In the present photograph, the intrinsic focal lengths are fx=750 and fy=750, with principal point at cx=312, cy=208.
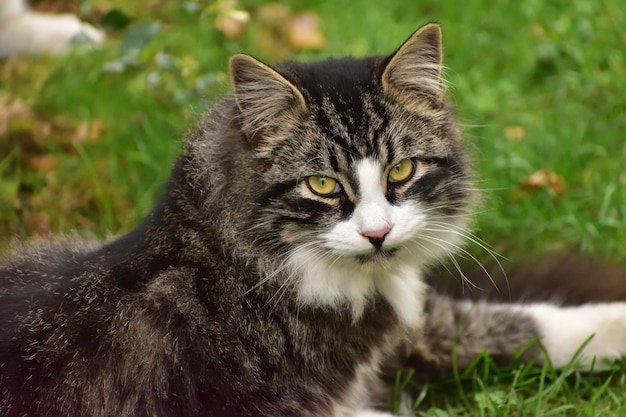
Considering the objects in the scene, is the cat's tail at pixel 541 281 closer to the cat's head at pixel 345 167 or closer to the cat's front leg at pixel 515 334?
the cat's front leg at pixel 515 334

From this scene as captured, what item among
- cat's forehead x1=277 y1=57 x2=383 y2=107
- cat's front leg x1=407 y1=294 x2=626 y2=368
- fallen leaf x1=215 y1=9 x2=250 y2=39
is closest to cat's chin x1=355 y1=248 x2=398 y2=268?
cat's forehead x1=277 y1=57 x2=383 y2=107

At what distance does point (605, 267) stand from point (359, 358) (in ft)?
4.41

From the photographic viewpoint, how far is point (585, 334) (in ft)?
10.4

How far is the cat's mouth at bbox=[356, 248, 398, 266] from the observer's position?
8.16 feet

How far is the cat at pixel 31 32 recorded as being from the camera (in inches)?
209

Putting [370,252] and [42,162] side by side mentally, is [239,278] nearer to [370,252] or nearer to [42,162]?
[370,252]

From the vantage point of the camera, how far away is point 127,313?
2.52m

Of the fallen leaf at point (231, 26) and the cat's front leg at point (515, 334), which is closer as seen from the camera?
the cat's front leg at point (515, 334)

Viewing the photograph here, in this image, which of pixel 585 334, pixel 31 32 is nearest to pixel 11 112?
pixel 31 32

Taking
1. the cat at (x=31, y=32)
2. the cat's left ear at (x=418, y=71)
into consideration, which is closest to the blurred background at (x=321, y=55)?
the cat at (x=31, y=32)

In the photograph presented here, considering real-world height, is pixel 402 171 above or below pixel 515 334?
above

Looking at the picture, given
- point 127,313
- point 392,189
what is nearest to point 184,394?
point 127,313

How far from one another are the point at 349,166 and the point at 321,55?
9.26 feet

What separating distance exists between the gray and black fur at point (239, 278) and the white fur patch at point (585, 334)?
79 cm
